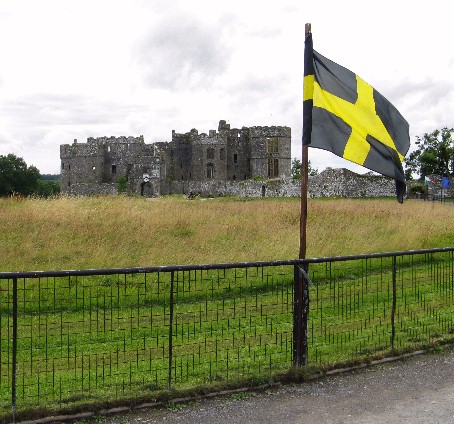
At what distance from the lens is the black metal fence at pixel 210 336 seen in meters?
6.80

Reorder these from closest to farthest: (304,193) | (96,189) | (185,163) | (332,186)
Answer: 1. (304,193)
2. (332,186)
3. (96,189)
4. (185,163)

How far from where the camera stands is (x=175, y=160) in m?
73.1

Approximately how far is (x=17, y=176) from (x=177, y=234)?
198 feet

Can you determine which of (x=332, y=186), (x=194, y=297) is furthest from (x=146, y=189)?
(x=194, y=297)

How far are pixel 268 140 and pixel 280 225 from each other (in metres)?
50.5

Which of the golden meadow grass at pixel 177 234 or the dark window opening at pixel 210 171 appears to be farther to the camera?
the dark window opening at pixel 210 171

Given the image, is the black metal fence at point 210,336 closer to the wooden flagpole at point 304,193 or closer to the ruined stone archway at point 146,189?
the wooden flagpole at point 304,193

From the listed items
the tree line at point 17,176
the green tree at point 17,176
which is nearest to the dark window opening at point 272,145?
the tree line at point 17,176

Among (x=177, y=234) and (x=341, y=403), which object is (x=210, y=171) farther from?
(x=341, y=403)

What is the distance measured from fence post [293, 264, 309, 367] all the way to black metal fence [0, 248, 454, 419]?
1 centimetres

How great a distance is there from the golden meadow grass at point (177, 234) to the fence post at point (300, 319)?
773cm

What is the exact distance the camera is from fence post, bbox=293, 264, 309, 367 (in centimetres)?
765

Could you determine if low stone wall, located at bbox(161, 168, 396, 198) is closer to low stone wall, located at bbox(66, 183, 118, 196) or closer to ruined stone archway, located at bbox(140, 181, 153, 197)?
ruined stone archway, located at bbox(140, 181, 153, 197)

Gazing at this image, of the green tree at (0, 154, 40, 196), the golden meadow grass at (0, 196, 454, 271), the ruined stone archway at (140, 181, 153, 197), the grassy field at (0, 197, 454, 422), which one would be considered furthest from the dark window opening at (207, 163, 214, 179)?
the golden meadow grass at (0, 196, 454, 271)
